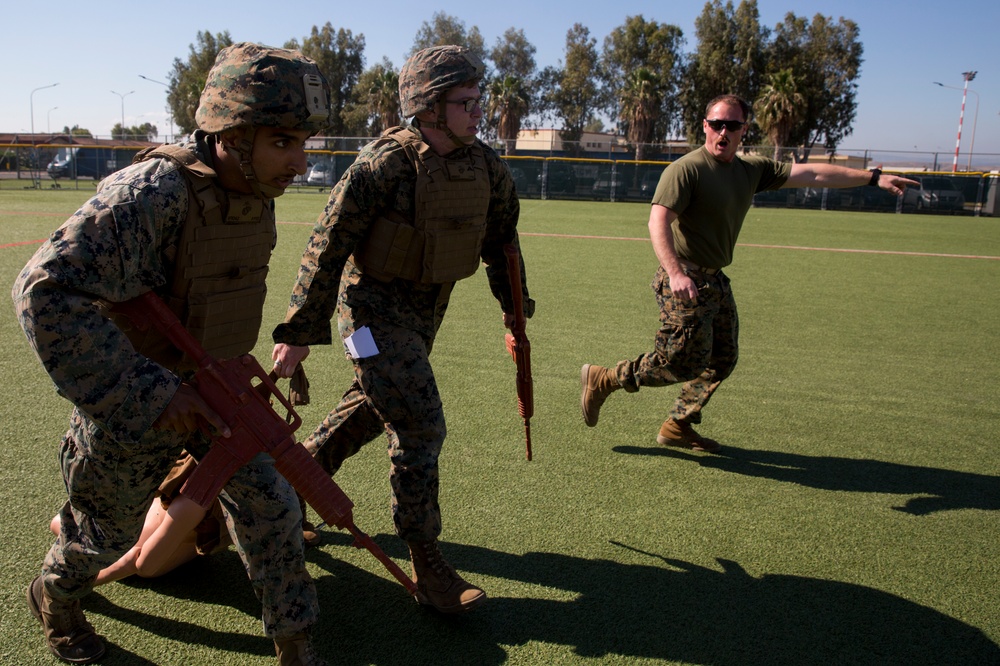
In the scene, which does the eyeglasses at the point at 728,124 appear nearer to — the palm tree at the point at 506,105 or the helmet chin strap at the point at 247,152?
the helmet chin strap at the point at 247,152

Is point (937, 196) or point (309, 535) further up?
point (937, 196)

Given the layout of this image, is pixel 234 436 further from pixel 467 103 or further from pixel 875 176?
pixel 875 176

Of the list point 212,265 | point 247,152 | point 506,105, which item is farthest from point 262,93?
point 506,105

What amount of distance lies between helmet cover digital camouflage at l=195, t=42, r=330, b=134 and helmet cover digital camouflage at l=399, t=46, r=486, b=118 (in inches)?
29.0

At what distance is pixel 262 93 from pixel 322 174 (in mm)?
32584

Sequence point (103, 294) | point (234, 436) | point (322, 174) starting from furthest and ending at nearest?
point (322, 174) < point (234, 436) < point (103, 294)

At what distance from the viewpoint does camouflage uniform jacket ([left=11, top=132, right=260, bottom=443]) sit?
6.69 ft

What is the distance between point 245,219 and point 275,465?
0.78m

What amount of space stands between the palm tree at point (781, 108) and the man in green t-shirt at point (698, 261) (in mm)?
45667

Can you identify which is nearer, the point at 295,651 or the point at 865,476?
the point at 295,651

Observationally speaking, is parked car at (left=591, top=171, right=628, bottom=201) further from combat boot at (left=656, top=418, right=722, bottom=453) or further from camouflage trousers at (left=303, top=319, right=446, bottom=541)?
camouflage trousers at (left=303, top=319, right=446, bottom=541)

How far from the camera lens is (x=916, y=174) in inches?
1163

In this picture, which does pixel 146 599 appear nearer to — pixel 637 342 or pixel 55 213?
pixel 637 342

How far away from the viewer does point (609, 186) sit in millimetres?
31000
